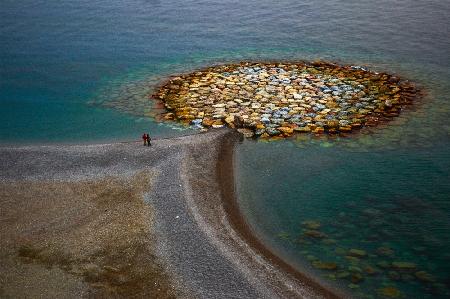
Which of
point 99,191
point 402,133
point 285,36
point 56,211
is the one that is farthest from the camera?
point 285,36

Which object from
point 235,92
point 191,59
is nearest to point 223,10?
point 191,59

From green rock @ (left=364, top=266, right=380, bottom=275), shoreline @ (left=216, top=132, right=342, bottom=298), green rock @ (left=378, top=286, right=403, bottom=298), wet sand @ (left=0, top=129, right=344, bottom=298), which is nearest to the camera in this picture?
wet sand @ (left=0, top=129, right=344, bottom=298)

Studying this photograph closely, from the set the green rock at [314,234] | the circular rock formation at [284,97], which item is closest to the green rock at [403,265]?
the green rock at [314,234]

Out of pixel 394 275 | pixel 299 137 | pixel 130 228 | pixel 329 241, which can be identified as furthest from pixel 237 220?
pixel 299 137

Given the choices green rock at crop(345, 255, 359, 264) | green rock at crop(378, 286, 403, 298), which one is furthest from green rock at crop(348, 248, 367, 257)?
green rock at crop(378, 286, 403, 298)

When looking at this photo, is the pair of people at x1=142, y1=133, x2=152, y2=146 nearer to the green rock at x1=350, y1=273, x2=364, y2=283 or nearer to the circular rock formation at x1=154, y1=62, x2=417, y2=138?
the circular rock formation at x1=154, y1=62, x2=417, y2=138

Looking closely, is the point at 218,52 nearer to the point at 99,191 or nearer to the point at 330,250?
the point at 99,191

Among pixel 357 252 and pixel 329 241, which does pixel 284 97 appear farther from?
pixel 357 252
